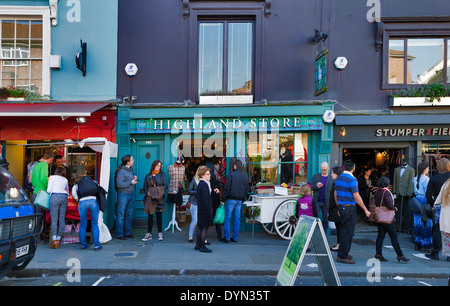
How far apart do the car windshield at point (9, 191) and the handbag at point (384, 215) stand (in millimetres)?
6565

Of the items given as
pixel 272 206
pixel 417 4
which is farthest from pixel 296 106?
pixel 417 4

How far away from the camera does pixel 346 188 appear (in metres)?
7.16

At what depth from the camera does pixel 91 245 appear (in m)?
8.31

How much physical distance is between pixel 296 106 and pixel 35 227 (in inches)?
276

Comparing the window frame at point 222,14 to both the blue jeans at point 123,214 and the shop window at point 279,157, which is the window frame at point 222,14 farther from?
the blue jeans at point 123,214

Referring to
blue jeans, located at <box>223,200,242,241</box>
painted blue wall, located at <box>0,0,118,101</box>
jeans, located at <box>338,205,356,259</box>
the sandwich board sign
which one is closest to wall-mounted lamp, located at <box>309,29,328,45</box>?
jeans, located at <box>338,205,356,259</box>

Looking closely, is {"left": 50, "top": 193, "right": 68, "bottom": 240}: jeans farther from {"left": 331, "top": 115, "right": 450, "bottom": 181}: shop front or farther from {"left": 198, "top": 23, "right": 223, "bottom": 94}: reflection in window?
{"left": 331, "top": 115, "right": 450, "bottom": 181}: shop front

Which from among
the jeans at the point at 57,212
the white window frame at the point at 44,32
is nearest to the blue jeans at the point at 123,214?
the jeans at the point at 57,212

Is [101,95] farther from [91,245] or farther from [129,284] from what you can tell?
[129,284]

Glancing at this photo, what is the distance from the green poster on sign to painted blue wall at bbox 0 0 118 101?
5.73 m

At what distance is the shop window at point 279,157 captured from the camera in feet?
Result: 34.0

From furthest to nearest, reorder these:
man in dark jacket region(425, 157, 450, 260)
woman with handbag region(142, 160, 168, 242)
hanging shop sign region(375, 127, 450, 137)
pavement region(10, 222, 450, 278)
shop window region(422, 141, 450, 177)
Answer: shop window region(422, 141, 450, 177) < hanging shop sign region(375, 127, 450, 137) < woman with handbag region(142, 160, 168, 242) < man in dark jacket region(425, 157, 450, 260) < pavement region(10, 222, 450, 278)

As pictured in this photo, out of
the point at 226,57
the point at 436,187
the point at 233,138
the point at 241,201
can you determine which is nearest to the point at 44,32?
the point at 226,57

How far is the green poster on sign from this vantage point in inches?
363
